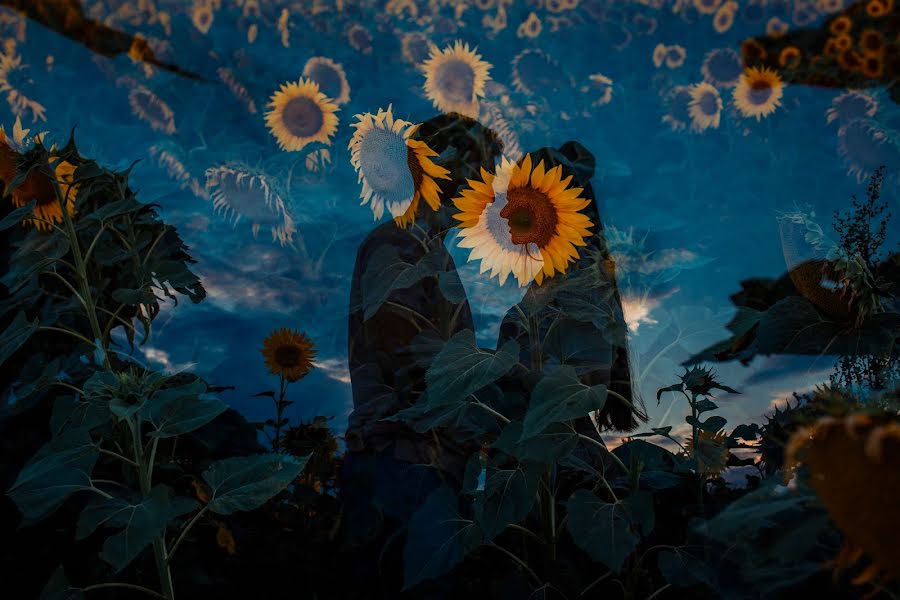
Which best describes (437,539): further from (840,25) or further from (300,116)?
(840,25)

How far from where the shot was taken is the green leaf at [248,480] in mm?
736

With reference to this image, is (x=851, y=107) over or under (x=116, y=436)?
over

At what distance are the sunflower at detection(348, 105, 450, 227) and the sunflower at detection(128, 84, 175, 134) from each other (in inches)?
24.5

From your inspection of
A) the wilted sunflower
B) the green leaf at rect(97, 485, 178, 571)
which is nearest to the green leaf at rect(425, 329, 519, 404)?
the green leaf at rect(97, 485, 178, 571)

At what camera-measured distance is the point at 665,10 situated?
119cm

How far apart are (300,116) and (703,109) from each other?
73 centimetres

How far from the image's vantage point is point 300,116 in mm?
1366

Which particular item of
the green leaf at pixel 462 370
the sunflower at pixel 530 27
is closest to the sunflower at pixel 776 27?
the sunflower at pixel 530 27

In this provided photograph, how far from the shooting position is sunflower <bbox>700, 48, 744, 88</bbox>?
1.16m

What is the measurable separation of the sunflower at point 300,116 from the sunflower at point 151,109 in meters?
0.23

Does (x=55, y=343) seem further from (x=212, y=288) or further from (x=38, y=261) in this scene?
(x=38, y=261)

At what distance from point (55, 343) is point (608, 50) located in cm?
115

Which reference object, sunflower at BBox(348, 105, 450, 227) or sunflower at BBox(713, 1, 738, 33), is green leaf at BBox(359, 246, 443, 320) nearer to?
sunflower at BBox(348, 105, 450, 227)

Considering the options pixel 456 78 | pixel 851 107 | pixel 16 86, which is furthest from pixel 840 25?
pixel 16 86
